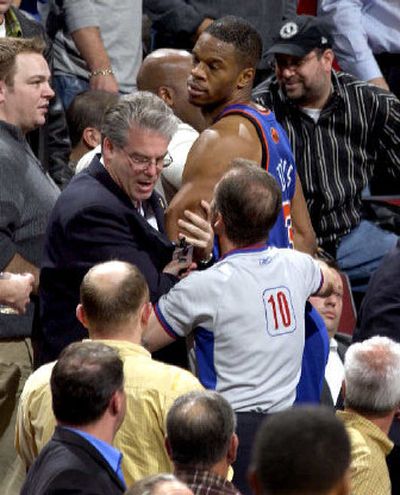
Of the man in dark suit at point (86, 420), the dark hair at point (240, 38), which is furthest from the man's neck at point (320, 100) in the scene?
the man in dark suit at point (86, 420)

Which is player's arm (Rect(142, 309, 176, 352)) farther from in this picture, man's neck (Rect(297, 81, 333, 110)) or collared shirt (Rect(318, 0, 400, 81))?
collared shirt (Rect(318, 0, 400, 81))

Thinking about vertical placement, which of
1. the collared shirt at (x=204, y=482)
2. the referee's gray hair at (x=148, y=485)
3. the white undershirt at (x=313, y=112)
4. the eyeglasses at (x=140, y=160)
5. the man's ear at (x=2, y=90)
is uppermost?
the referee's gray hair at (x=148, y=485)

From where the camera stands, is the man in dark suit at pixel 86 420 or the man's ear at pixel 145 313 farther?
the man's ear at pixel 145 313

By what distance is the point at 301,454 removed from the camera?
2861 millimetres

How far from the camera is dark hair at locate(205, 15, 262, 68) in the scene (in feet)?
18.7

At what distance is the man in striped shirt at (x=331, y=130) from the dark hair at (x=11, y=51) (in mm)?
2088

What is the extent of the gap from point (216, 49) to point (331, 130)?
2.15 m

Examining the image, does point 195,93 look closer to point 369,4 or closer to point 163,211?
point 163,211

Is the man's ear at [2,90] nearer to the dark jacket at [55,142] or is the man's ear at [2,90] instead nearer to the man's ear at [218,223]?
the man's ear at [218,223]

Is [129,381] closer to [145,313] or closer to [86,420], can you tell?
[145,313]

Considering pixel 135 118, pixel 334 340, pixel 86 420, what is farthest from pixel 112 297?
pixel 334 340

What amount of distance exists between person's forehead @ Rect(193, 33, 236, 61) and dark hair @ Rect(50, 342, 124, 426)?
1.99m

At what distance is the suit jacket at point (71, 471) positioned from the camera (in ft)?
12.5

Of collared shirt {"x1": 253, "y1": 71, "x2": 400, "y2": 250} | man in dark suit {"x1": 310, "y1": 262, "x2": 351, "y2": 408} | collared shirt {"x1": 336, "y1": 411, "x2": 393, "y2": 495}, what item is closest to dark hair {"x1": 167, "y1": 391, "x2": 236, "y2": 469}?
collared shirt {"x1": 336, "y1": 411, "x2": 393, "y2": 495}
